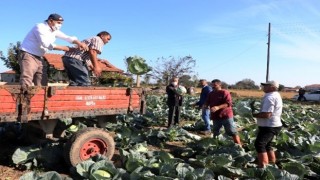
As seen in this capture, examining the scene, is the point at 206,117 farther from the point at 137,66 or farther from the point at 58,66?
the point at 58,66

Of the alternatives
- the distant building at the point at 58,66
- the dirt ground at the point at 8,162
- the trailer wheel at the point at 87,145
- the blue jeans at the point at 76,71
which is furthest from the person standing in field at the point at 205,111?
the blue jeans at the point at 76,71

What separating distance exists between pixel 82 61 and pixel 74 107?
995 millimetres

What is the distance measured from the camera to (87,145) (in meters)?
6.35

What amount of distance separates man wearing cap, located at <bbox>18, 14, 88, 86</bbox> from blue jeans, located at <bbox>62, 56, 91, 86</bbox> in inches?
12.7

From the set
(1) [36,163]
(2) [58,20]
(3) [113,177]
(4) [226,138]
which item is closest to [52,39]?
(2) [58,20]

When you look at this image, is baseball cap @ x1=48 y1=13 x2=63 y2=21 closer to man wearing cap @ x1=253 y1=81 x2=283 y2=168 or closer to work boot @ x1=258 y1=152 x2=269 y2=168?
man wearing cap @ x1=253 y1=81 x2=283 y2=168

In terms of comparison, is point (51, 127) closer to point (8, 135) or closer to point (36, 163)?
point (36, 163)

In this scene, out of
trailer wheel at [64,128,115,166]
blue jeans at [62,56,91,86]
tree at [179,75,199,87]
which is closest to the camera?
trailer wheel at [64,128,115,166]

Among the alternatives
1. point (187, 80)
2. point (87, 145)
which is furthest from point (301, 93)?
point (87, 145)

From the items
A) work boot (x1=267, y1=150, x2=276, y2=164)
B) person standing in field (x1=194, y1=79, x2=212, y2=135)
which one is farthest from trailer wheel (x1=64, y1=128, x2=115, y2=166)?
person standing in field (x1=194, y1=79, x2=212, y2=135)

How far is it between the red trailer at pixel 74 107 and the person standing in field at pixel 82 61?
453 mm

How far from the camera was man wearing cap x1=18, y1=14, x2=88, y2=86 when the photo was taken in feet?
19.7

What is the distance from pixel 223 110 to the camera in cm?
878

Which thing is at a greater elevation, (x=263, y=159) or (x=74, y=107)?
Result: (x=74, y=107)
